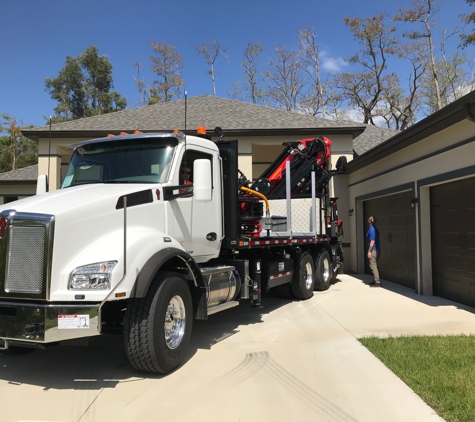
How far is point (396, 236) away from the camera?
436 inches

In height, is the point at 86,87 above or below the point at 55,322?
above

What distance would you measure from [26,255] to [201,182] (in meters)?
1.89

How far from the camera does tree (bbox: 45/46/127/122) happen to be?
3653cm

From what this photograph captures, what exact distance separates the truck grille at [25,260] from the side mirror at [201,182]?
1603 millimetres

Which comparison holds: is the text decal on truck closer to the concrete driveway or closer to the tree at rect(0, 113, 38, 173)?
the concrete driveway

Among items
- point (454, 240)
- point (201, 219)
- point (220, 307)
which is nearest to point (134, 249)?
point (201, 219)

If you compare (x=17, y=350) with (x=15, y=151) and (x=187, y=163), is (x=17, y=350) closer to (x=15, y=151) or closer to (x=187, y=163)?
(x=187, y=163)

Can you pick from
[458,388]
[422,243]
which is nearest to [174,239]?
[458,388]

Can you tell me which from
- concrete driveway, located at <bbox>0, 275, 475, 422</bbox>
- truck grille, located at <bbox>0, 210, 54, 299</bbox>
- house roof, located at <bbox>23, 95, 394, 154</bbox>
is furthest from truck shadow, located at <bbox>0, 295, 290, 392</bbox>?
house roof, located at <bbox>23, 95, 394, 154</bbox>

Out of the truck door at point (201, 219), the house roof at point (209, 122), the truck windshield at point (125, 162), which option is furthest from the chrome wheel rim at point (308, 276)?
the house roof at point (209, 122)

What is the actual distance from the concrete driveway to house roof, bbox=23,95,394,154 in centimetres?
820

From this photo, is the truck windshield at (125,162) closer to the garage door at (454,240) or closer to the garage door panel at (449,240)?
the garage door at (454,240)

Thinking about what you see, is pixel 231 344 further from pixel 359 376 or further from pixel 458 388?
pixel 458 388

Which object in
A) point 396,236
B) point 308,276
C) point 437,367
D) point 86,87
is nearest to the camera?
point 437,367
